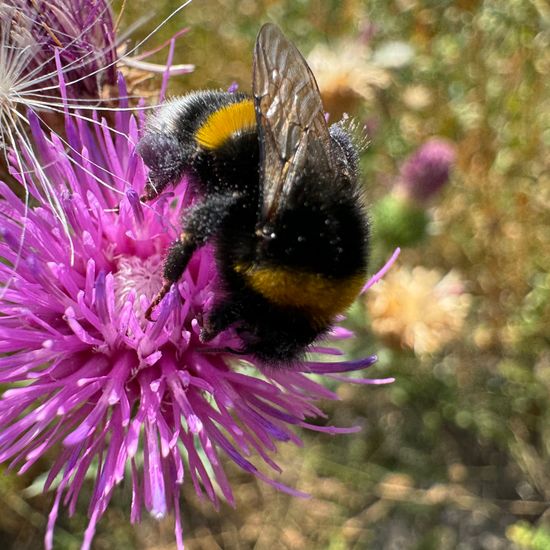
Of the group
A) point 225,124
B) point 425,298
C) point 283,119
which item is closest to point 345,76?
point 425,298

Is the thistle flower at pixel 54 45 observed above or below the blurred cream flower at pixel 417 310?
above

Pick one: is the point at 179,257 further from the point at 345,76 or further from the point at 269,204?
the point at 345,76

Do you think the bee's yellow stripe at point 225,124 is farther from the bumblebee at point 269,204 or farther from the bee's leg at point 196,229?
the bee's leg at point 196,229

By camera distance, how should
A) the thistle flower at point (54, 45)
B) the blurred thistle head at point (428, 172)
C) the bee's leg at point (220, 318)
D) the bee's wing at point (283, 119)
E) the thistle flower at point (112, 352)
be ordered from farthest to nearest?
1. the blurred thistle head at point (428, 172)
2. the thistle flower at point (54, 45)
3. the thistle flower at point (112, 352)
4. the bee's leg at point (220, 318)
5. the bee's wing at point (283, 119)

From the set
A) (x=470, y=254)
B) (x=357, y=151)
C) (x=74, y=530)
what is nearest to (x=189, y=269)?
(x=357, y=151)

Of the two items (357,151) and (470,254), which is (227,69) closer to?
(470,254)

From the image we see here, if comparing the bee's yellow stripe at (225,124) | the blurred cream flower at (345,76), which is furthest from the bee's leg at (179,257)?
the blurred cream flower at (345,76)
